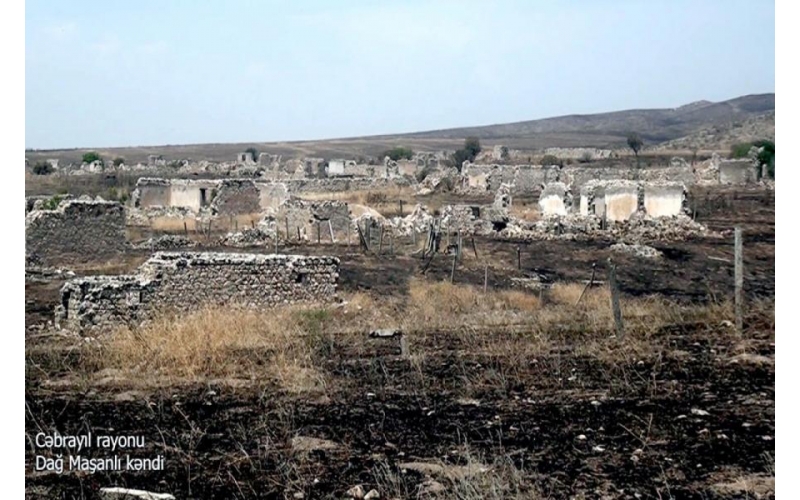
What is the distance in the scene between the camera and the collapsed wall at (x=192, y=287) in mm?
12078

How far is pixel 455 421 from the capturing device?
6.89 metres

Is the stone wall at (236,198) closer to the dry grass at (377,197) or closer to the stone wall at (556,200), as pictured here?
the dry grass at (377,197)

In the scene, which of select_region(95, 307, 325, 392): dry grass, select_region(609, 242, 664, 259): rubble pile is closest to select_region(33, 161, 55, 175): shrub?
select_region(609, 242, 664, 259): rubble pile

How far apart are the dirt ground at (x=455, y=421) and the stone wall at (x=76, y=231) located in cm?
1096

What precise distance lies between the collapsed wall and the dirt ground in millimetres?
780

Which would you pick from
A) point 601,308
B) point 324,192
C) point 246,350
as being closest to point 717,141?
point 324,192

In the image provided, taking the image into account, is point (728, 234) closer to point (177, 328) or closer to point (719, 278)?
point (719, 278)

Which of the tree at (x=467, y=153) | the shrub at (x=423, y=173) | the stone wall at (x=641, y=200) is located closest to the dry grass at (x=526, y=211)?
the stone wall at (x=641, y=200)

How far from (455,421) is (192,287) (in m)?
7.62

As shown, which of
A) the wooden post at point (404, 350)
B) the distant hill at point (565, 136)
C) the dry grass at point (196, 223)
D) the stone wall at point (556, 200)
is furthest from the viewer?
the distant hill at point (565, 136)

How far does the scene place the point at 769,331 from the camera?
390 inches

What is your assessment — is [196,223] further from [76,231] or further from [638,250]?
[638,250]

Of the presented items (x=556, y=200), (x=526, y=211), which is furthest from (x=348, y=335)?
(x=526, y=211)

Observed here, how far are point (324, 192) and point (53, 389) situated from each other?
35646 millimetres
